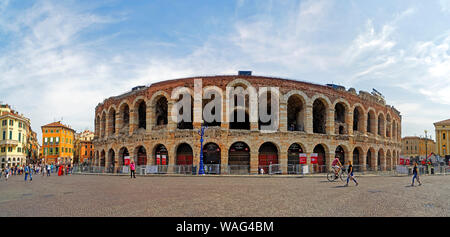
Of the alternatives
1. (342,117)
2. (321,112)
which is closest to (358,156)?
(342,117)

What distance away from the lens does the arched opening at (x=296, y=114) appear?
3390cm

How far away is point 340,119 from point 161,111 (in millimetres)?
23950

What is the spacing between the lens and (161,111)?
37.1 meters

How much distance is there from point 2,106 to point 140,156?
49.9 metres

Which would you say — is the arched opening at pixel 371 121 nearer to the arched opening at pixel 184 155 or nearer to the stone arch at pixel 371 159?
the stone arch at pixel 371 159

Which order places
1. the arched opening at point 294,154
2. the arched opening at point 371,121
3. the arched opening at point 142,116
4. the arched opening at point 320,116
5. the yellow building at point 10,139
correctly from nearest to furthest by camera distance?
the arched opening at point 294,154 → the arched opening at point 320,116 → the arched opening at point 142,116 → the arched opening at point 371,121 → the yellow building at point 10,139

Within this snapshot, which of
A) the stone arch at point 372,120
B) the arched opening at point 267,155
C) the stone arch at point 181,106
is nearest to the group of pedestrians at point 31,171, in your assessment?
the stone arch at point 181,106

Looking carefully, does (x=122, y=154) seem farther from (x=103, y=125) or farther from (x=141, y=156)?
(x=103, y=125)

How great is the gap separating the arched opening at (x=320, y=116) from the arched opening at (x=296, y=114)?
2.67 metres

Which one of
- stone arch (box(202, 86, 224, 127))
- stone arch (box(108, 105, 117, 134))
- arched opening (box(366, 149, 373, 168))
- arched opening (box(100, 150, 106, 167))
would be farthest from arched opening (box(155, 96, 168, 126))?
arched opening (box(366, 149, 373, 168))

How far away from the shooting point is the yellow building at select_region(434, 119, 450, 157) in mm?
78062

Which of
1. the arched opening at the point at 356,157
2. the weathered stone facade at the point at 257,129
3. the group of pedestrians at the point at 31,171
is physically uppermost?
the weathered stone facade at the point at 257,129
